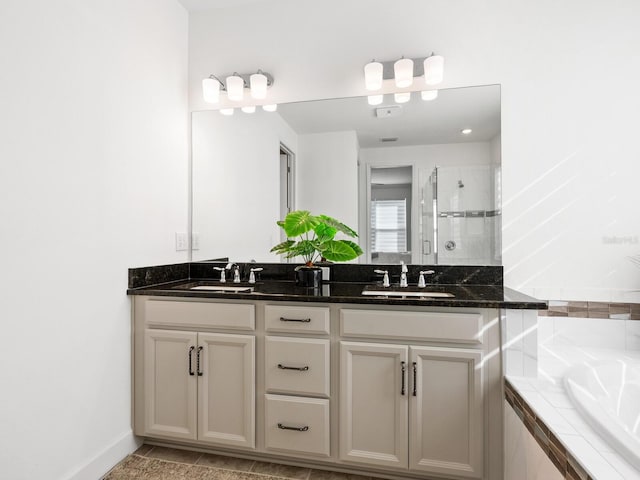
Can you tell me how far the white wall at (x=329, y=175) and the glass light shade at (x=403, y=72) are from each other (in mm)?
396

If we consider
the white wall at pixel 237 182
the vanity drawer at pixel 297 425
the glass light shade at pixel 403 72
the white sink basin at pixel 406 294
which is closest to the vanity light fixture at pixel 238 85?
the white wall at pixel 237 182

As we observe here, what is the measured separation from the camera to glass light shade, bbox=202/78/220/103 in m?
2.27

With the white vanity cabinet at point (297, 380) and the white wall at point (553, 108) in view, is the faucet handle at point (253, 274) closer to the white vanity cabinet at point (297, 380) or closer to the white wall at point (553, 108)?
the white vanity cabinet at point (297, 380)

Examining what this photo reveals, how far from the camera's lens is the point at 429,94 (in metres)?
2.10

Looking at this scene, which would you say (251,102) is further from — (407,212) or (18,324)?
(18,324)

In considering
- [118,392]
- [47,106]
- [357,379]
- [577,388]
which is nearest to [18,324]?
[118,392]

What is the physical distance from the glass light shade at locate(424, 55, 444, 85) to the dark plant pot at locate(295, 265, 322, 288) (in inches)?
49.4

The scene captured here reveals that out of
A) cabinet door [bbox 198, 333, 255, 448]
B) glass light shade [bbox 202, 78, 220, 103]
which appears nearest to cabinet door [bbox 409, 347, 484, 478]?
cabinet door [bbox 198, 333, 255, 448]

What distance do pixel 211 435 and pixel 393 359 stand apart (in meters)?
0.98

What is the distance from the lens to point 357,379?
1.62 m

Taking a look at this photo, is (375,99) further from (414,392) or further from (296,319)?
(414,392)

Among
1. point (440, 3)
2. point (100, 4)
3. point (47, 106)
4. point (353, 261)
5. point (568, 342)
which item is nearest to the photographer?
point (47, 106)

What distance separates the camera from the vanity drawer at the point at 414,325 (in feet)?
5.00

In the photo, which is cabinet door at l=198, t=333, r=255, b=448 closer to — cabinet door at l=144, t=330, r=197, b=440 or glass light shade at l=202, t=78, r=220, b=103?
cabinet door at l=144, t=330, r=197, b=440
